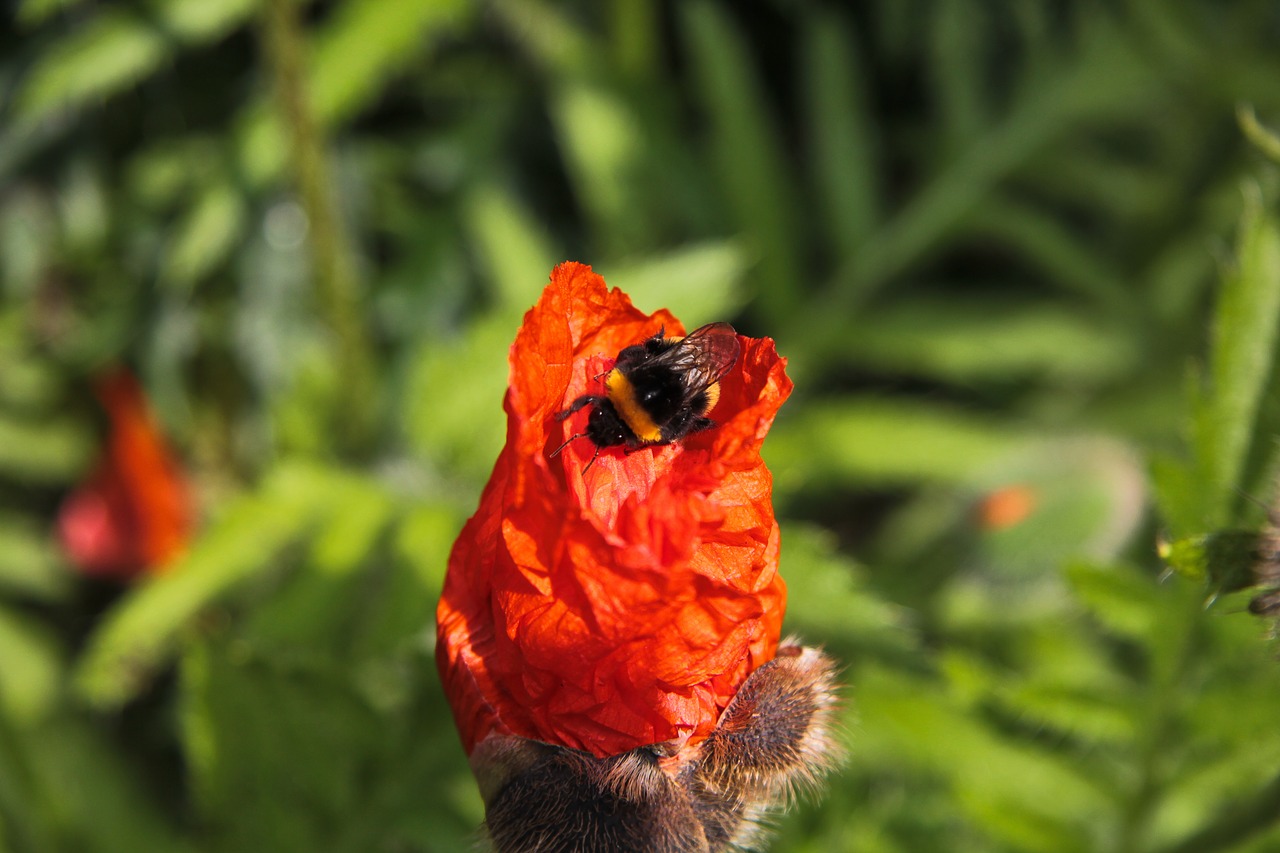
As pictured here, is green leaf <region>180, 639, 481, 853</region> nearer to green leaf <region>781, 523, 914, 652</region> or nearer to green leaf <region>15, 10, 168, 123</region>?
green leaf <region>781, 523, 914, 652</region>

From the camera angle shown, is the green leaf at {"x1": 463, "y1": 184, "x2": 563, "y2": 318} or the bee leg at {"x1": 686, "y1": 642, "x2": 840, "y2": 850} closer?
the bee leg at {"x1": 686, "y1": 642, "x2": 840, "y2": 850}

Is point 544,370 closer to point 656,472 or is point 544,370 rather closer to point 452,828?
point 656,472

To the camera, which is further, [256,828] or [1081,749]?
[1081,749]

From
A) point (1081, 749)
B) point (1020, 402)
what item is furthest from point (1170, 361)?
point (1081, 749)

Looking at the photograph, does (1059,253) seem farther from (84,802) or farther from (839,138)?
(84,802)

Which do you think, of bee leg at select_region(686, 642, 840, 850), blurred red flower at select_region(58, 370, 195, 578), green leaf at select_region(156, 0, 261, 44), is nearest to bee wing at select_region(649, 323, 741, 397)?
bee leg at select_region(686, 642, 840, 850)

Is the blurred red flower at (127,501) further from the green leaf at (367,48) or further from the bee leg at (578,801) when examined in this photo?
the bee leg at (578,801)
